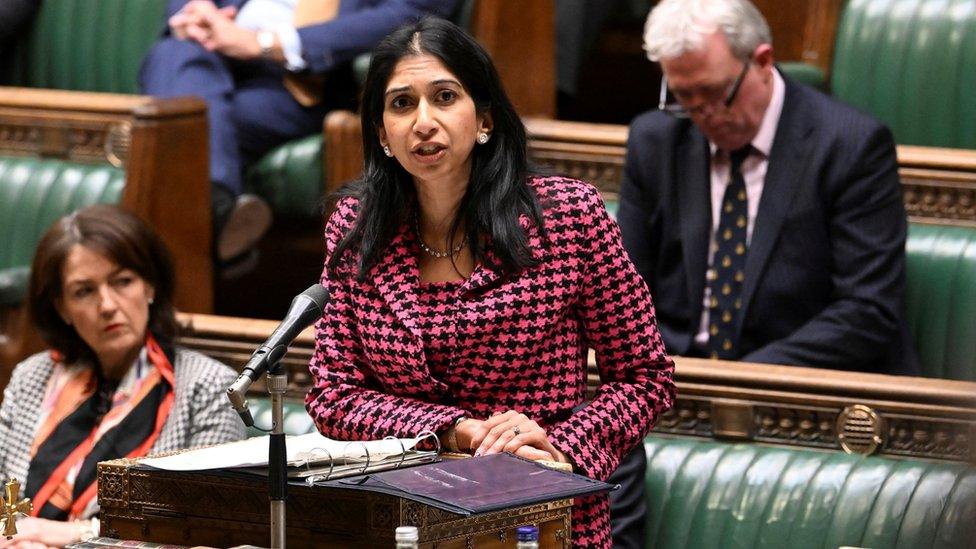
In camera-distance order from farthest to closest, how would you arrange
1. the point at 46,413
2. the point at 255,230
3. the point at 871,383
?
the point at 255,230 → the point at 46,413 → the point at 871,383

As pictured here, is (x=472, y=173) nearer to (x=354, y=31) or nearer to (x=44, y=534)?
(x=44, y=534)

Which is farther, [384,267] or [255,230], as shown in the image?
[255,230]

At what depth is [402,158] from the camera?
144cm

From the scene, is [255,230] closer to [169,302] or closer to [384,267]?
[169,302]

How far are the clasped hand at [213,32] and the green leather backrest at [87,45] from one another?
204mm

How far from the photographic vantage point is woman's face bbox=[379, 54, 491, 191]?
1.42m

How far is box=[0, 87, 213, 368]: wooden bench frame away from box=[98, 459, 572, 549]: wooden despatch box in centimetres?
125

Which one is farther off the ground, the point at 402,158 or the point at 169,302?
the point at 402,158

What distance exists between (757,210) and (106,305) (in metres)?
0.86

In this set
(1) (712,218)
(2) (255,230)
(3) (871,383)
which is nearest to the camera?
(3) (871,383)

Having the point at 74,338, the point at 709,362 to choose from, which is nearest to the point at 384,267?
the point at 709,362

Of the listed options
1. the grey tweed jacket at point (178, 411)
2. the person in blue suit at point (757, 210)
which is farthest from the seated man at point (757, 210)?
the grey tweed jacket at point (178, 411)

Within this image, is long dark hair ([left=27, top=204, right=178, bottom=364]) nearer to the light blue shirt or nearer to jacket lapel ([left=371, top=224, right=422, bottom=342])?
jacket lapel ([left=371, top=224, right=422, bottom=342])

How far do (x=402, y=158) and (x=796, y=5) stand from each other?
1694 millimetres
